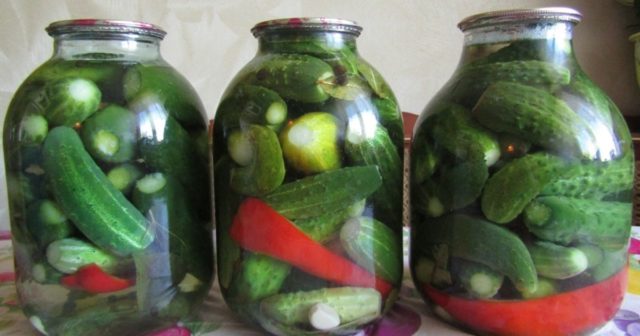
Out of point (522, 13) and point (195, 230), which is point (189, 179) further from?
point (522, 13)

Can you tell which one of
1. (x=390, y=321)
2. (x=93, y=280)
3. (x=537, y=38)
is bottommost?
(x=390, y=321)

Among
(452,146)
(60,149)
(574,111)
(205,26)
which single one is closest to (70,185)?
(60,149)

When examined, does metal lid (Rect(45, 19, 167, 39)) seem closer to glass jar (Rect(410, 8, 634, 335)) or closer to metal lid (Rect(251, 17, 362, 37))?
metal lid (Rect(251, 17, 362, 37))

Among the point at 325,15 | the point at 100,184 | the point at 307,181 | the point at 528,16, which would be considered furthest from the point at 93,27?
the point at 325,15

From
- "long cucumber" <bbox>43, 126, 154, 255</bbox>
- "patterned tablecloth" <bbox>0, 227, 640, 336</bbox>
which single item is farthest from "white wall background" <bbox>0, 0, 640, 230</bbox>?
"long cucumber" <bbox>43, 126, 154, 255</bbox>

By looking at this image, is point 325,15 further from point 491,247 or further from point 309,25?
point 491,247

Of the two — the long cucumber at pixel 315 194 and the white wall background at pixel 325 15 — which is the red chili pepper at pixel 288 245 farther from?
the white wall background at pixel 325 15
